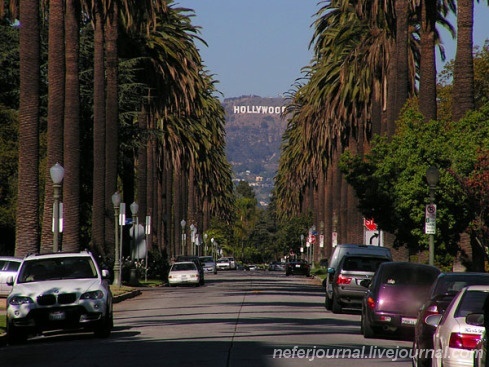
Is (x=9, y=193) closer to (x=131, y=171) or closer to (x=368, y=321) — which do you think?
(x=131, y=171)

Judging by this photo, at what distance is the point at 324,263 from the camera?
42.5 m

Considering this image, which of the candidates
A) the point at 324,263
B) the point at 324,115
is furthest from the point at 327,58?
the point at 324,263

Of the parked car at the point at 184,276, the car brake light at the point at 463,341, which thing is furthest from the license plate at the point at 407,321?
the parked car at the point at 184,276

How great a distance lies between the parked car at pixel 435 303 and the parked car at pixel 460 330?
2.56 feet

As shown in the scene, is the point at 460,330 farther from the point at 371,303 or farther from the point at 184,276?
the point at 184,276

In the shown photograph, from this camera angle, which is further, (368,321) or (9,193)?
(9,193)

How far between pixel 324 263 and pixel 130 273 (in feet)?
50.7

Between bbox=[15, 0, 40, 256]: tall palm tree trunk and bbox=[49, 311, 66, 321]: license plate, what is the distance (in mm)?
13518

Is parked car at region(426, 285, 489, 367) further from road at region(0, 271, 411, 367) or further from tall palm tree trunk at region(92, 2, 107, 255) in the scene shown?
tall palm tree trunk at region(92, 2, 107, 255)

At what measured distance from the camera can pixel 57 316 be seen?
22.6 metres

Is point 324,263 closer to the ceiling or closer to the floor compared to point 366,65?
closer to the floor

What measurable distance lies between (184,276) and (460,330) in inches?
1834

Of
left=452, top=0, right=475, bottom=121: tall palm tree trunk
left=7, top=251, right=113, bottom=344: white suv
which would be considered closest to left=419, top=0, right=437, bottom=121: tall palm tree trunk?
left=452, top=0, right=475, bottom=121: tall palm tree trunk

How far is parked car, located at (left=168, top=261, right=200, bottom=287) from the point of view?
59.4 meters
